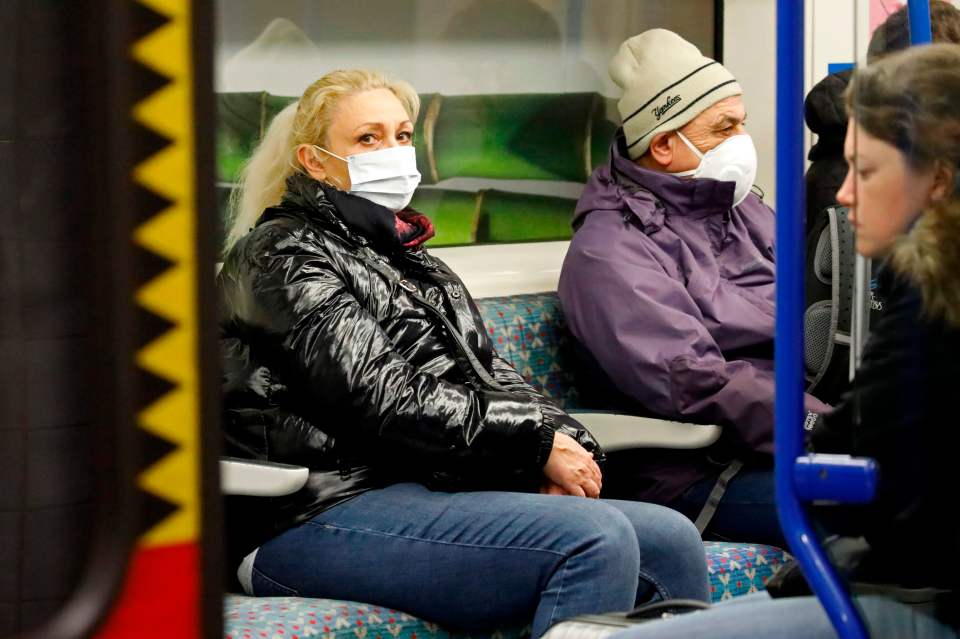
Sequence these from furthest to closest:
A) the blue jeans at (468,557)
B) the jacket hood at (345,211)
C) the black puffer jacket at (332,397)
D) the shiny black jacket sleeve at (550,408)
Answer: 1. the shiny black jacket sleeve at (550,408)
2. the jacket hood at (345,211)
3. the black puffer jacket at (332,397)
4. the blue jeans at (468,557)

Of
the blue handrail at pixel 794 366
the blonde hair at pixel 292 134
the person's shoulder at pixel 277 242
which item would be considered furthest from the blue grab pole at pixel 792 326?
the blonde hair at pixel 292 134

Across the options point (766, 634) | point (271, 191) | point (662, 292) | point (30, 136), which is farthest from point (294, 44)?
point (30, 136)

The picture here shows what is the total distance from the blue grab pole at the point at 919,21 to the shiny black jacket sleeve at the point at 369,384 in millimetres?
1503

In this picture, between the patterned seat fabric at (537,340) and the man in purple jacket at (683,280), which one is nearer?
the man in purple jacket at (683,280)

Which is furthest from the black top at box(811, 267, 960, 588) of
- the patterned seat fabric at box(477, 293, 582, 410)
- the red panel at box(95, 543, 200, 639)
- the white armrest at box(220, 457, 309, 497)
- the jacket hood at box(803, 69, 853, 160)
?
the patterned seat fabric at box(477, 293, 582, 410)

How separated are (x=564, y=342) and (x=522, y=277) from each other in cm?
32

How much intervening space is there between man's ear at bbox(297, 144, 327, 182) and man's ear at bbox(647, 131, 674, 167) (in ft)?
3.61

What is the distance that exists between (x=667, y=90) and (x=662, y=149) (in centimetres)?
17

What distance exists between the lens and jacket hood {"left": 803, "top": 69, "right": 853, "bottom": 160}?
148 cm

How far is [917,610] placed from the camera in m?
1.40

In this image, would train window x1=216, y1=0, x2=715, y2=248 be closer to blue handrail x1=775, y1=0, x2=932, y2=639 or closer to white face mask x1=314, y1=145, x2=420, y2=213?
white face mask x1=314, y1=145, x2=420, y2=213

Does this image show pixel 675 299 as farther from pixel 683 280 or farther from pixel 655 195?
pixel 655 195

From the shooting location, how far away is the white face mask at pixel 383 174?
322 centimetres

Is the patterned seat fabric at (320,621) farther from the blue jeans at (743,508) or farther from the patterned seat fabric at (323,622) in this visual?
the blue jeans at (743,508)
